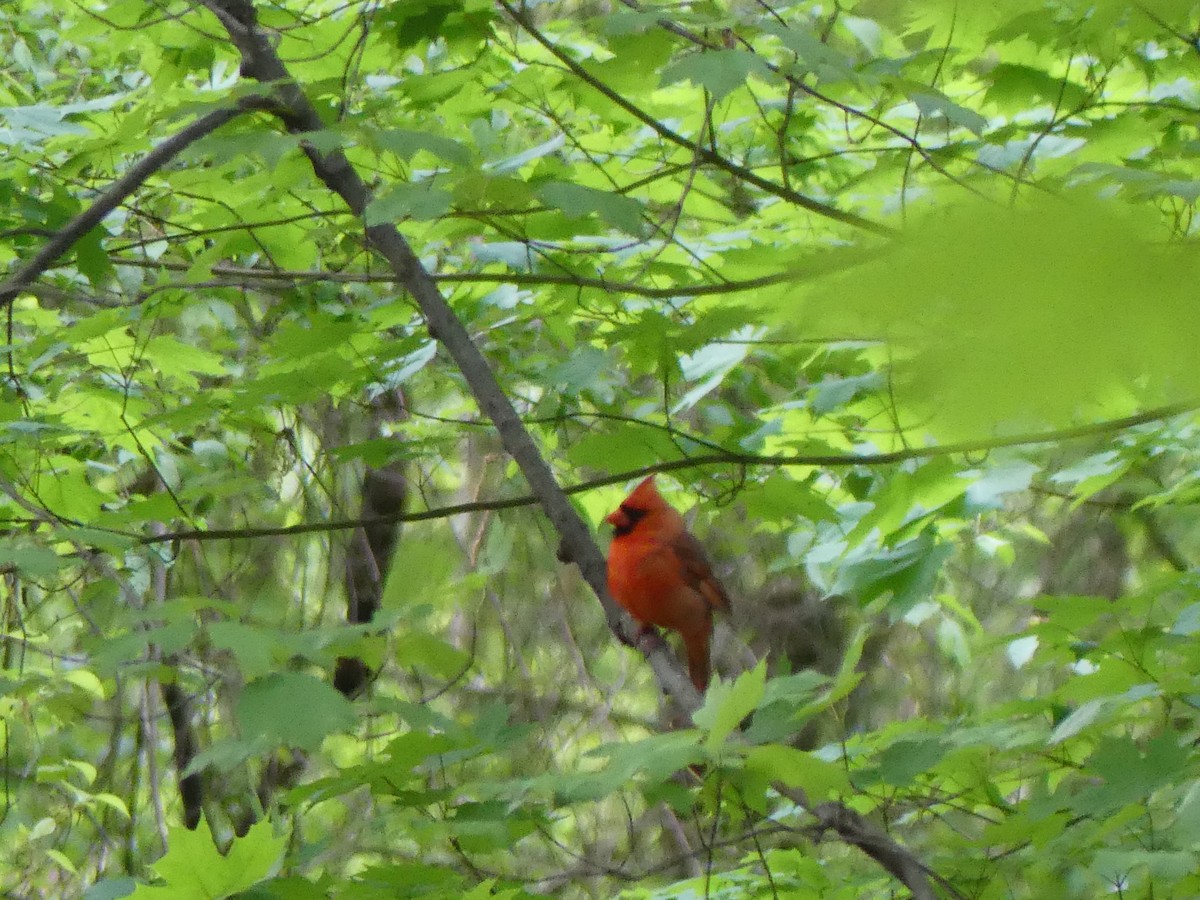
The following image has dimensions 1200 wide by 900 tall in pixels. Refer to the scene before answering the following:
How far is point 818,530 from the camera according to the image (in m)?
2.59

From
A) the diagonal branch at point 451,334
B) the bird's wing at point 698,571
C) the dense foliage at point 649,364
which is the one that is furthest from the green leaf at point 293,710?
the bird's wing at point 698,571

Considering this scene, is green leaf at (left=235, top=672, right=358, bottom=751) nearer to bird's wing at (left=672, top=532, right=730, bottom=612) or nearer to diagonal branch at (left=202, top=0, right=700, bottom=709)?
diagonal branch at (left=202, top=0, right=700, bottom=709)

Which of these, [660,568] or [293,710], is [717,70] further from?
[660,568]

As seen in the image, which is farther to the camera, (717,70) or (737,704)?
(717,70)

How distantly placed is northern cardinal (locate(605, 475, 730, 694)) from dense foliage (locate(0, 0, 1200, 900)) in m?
0.08

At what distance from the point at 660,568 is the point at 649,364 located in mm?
813

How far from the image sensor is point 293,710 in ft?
3.92

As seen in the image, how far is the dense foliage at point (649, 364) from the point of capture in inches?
43.8

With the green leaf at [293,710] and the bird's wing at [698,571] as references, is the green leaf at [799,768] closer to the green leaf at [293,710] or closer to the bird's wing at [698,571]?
the green leaf at [293,710]

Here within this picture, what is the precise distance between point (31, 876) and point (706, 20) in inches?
141

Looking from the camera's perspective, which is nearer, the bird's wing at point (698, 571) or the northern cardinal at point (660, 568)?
the northern cardinal at point (660, 568)

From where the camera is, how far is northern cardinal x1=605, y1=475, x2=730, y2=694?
2.64 meters

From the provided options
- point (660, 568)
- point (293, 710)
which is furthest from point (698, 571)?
point (293, 710)

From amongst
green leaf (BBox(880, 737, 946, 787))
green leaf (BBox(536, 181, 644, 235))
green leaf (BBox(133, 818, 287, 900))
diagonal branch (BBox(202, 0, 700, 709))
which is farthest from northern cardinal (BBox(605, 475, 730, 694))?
green leaf (BBox(133, 818, 287, 900))
